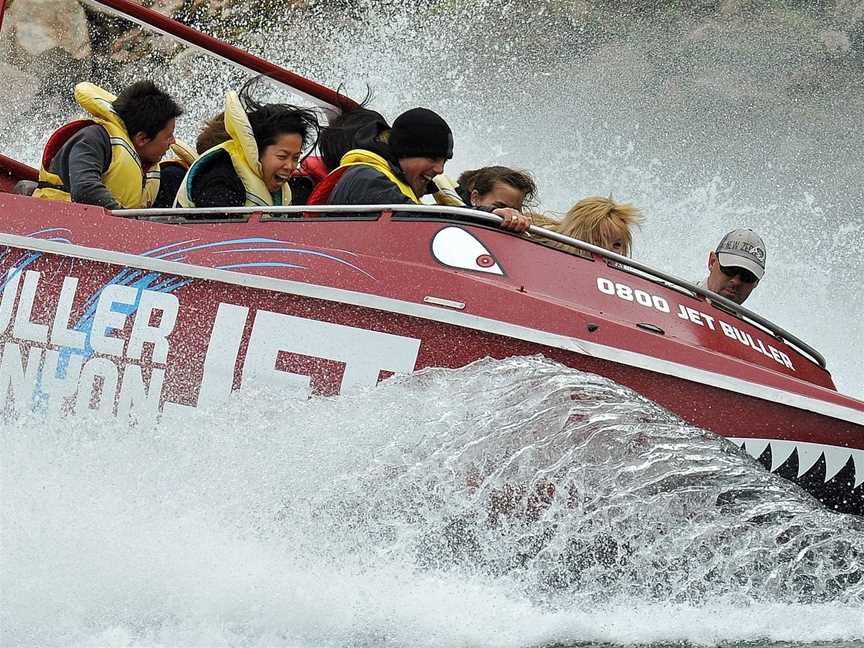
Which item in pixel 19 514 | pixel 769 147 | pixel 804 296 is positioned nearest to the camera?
pixel 19 514

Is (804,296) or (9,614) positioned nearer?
(9,614)

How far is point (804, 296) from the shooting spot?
9.38 metres

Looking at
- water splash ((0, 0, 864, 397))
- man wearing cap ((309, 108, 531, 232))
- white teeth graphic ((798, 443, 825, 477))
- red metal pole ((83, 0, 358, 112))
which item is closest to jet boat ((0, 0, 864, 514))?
white teeth graphic ((798, 443, 825, 477))

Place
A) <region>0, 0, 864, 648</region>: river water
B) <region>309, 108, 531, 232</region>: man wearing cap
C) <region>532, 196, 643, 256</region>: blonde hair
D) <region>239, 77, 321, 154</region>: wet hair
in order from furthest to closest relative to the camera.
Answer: <region>239, 77, 321, 154</region>: wet hair
<region>532, 196, 643, 256</region>: blonde hair
<region>309, 108, 531, 232</region>: man wearing cap
<region>0, 0, 864, 648</region>: river water

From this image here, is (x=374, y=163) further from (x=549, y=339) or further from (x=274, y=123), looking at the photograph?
(x=549, y=339)

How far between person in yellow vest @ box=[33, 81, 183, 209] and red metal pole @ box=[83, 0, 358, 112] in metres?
0.40

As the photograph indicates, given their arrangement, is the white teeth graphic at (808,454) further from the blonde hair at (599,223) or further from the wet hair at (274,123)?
the wet hair at (274,123)


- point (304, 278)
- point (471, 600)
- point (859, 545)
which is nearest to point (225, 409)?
point (304, 278)

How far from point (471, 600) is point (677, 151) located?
8.53 m

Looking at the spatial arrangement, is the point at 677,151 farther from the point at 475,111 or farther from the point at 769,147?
the point at 475,111

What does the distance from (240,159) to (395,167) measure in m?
0.60

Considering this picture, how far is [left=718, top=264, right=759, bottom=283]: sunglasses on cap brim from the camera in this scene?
4805 mm

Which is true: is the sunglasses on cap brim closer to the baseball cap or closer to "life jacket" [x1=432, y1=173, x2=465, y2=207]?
the baseball cap

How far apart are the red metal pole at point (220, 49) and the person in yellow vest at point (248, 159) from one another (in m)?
0.77
